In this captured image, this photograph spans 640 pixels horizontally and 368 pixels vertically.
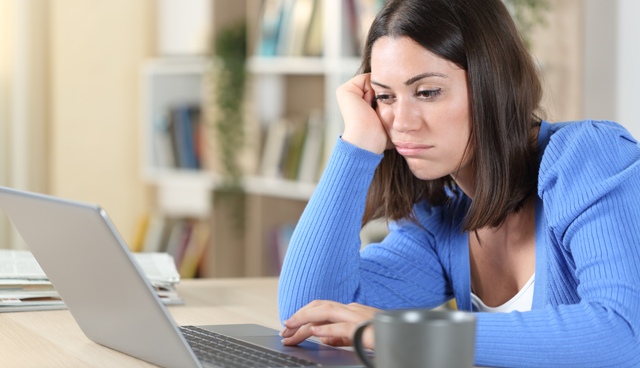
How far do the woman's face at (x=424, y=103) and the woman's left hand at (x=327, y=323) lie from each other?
0.34 meters

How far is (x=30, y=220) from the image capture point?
0.75 m

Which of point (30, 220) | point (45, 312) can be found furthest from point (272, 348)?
point (45, 312)

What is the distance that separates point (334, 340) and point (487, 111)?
448 millimetres

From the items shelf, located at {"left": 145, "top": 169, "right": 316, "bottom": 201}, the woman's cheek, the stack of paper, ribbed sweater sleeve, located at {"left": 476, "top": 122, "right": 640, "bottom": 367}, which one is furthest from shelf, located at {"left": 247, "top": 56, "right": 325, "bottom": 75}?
ribbed sweater sleeve, located at {"left": 476, "top": 122, "right": 640, "bottom": 367}

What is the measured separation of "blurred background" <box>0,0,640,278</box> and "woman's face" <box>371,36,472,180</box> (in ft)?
4.69

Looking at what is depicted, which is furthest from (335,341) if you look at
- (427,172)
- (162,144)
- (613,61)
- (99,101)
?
(99,101)

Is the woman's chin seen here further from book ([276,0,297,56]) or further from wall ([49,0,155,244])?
wall ([49,0,155,244])

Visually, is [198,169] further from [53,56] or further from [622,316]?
[622,316]

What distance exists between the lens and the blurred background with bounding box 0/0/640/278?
9.34ft

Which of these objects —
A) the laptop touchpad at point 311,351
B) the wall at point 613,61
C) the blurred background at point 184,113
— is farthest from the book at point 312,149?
the laptop touchpad at point 311,351

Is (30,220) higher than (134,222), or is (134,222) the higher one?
(30,220)

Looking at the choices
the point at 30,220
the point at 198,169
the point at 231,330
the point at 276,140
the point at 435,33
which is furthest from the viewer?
the point at 198,169

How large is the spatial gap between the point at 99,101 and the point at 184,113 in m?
0.58

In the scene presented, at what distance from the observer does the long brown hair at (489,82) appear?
1043mm
